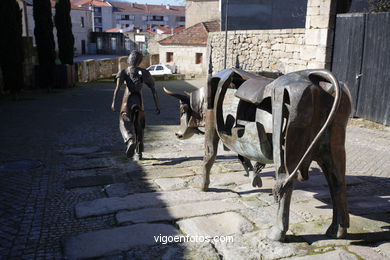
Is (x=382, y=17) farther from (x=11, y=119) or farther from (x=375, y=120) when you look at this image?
(x=11, y=119)

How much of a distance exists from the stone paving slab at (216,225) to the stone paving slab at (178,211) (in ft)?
0.47

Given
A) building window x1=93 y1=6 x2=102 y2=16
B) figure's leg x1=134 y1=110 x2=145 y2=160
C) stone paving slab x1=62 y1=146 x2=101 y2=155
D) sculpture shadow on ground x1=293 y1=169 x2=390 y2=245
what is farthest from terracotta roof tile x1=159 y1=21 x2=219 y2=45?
building window x1=93 y1=6 x2=102 y2=16

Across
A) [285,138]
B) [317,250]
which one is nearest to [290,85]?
[285,138]

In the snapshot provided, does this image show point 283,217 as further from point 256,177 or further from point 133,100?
point 133,100

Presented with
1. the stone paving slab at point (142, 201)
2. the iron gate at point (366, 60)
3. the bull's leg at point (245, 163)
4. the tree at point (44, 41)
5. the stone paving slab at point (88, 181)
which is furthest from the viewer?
the tree at point (44, 41)

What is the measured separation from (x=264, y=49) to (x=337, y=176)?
37.1ft

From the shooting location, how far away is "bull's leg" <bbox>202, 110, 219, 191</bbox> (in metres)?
4.96

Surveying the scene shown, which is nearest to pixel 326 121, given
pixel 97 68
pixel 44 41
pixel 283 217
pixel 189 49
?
pixel 283 217

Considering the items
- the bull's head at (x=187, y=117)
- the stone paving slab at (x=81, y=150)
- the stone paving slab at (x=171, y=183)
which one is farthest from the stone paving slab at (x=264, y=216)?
the stone paving slab at (x=81, y=150)

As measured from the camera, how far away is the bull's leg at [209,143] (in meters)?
4.96

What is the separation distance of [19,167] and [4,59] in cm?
993

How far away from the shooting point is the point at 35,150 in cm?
758

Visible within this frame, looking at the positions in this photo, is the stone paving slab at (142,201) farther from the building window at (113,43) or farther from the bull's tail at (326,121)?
the building window at (113,43)

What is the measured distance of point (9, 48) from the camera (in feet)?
48.4
